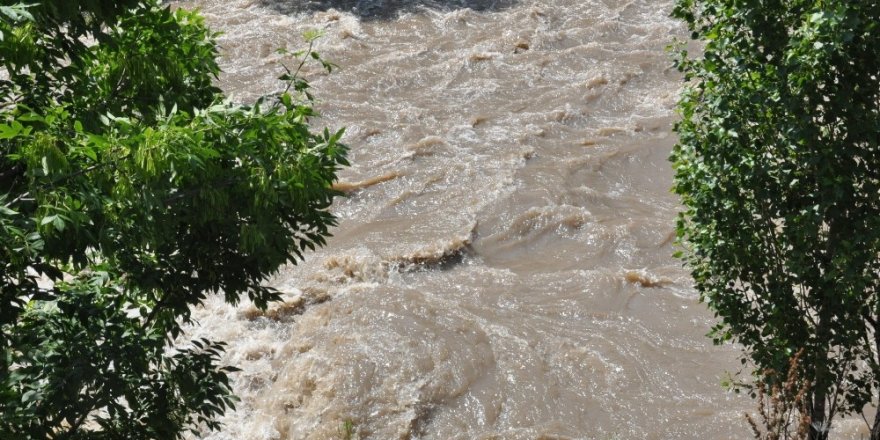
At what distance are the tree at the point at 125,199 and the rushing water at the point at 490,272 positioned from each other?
3940mm

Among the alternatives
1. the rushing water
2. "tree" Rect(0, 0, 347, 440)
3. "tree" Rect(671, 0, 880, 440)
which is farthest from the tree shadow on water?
"tree" Rect(0, 0, 347, 440)

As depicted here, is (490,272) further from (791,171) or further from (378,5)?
(378,5)

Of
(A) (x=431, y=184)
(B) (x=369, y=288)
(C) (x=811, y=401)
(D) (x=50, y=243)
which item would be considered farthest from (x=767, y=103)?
Result: (A) (x=431, y=184)

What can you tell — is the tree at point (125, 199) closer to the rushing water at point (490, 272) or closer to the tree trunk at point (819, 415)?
the tree trunk at point (819, 415)

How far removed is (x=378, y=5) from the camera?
21.5 meters

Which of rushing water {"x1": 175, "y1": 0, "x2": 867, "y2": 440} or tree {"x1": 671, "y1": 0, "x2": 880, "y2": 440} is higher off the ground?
tree {"x1": 671, "y1": 0, "x2": 880, "y2": 440}

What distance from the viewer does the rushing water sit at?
28.0 ft

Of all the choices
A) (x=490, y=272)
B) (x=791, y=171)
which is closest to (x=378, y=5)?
(x=490, y=272)

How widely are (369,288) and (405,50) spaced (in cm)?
932

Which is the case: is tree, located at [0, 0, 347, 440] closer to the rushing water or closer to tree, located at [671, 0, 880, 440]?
tree, located at [671, 0, 880, 440]

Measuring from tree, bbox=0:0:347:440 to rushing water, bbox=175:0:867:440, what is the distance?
155 inches

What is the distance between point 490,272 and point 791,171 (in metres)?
6.06

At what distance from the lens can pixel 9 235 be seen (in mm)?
3359

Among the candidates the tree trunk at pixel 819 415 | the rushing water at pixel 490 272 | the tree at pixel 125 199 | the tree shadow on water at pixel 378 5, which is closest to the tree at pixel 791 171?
the tree trunk at pixel 819 415
